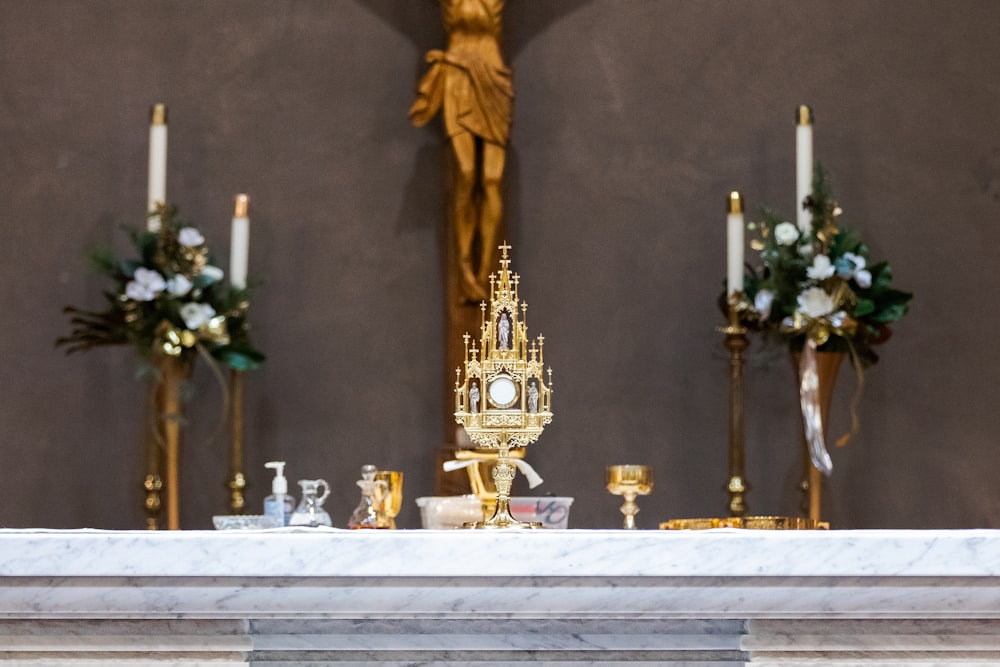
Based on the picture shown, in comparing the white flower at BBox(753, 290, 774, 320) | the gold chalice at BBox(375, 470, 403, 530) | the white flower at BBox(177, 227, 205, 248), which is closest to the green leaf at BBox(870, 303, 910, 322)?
the white flower at BBox(753, 290, 774, 320)

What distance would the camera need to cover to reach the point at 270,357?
359 centimetres

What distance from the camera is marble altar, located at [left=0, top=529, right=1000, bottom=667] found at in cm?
161

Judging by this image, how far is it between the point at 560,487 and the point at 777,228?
83 centimetres

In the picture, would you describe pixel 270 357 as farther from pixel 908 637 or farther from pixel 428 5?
pixel 908 637

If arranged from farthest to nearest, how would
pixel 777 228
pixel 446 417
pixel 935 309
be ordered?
1. pixel 935 309
2. pixel 446 417
3. pixel 777 228

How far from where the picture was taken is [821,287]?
10.3ft

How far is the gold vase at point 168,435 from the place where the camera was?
316cm

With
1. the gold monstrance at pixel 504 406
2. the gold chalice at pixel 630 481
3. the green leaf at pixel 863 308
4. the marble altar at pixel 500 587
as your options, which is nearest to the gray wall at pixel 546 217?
the green leaf at pixel 863 308

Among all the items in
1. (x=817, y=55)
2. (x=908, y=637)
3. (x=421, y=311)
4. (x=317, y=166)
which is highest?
(x=817, y=55)


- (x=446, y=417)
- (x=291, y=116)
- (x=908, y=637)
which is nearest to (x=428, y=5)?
(x=291, y=116)

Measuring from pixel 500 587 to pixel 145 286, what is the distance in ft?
5.59

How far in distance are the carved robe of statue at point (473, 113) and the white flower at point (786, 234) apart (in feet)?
2.02

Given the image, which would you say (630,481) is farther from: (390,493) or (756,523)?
(390,493)

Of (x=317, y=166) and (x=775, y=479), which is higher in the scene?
(x=317, y=166)
